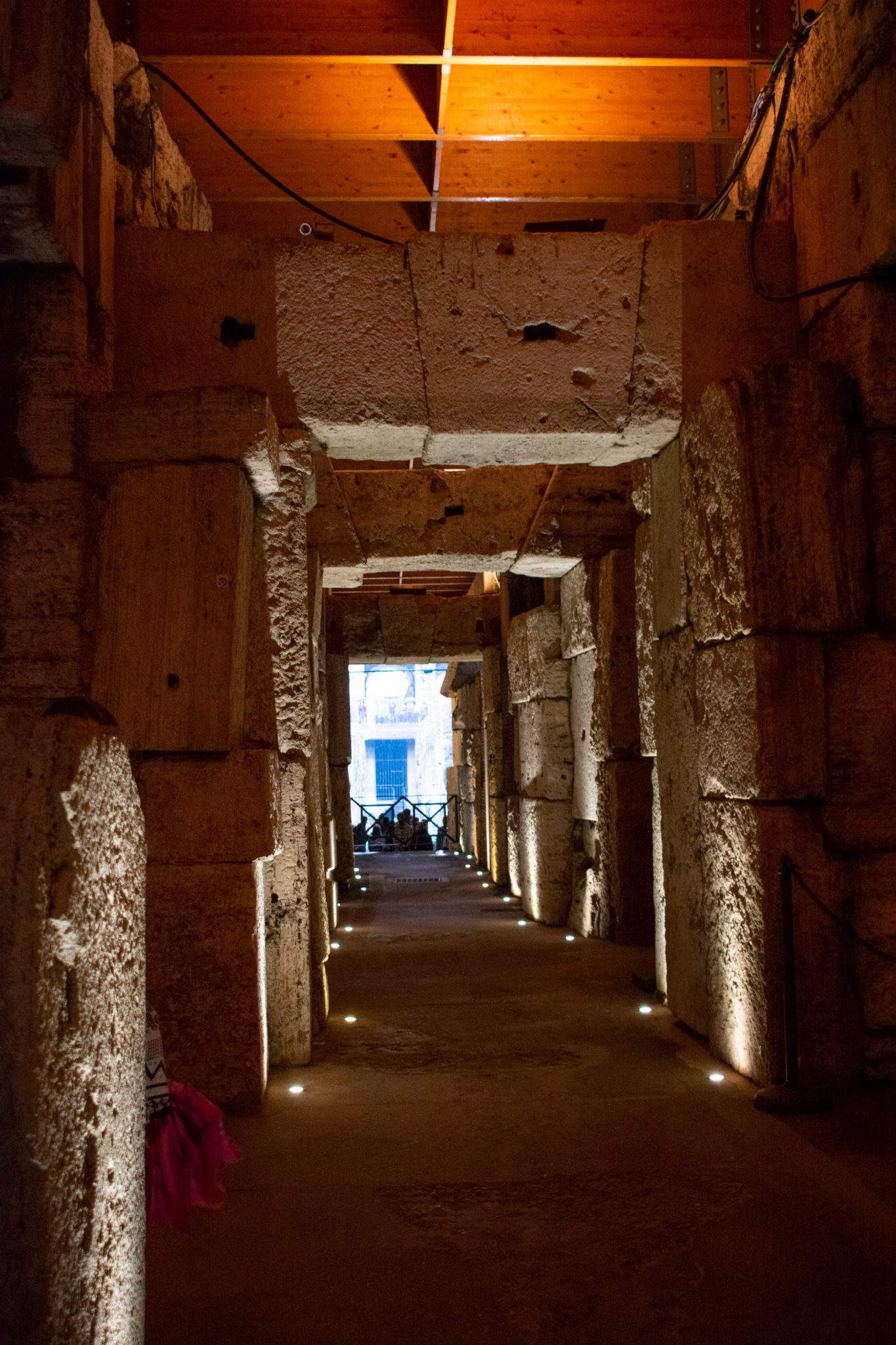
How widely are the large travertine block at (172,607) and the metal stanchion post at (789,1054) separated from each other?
193cm

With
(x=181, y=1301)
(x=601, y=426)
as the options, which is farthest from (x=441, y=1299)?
(x=601, y=426)

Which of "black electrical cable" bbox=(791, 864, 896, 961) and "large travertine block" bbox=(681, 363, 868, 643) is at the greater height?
"large travertine block" bbox=(681, 363, 868, 643)

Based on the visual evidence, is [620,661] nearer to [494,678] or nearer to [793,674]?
[793,674]

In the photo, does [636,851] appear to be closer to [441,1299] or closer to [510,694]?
[510,694]

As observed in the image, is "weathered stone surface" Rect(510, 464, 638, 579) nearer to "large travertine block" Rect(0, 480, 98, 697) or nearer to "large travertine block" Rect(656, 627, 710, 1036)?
"large travertine block" Rect(656, 627, 710, 1036)

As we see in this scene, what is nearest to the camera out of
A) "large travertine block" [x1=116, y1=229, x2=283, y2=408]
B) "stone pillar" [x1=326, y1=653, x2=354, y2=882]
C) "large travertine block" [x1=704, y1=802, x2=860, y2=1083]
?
"large travertine block" [x1=704, y1=802, x2=860, y2=1083]

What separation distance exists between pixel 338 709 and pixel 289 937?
6699 mm

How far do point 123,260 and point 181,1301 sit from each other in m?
3.49

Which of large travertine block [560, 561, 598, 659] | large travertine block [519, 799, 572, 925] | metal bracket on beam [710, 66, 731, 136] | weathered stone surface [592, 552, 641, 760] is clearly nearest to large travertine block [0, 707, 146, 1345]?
metal bracket on beam [710, 66, 731, 136]

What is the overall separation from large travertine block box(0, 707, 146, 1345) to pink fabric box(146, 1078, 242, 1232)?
2.51ft

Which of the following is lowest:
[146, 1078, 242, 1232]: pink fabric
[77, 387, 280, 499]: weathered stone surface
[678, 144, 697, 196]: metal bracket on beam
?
[146, 1078, 242, 1232]: pink fabric

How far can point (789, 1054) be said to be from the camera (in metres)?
3.48

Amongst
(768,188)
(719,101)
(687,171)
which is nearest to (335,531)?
(687,171)

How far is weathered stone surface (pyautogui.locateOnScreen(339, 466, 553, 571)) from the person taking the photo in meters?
7.10
